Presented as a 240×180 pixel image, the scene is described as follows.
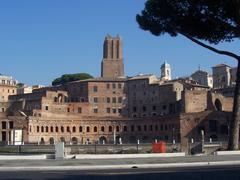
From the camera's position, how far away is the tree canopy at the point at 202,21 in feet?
86.8

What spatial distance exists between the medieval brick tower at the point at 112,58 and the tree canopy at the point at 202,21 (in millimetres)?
97984

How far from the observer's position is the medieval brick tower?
128 metres

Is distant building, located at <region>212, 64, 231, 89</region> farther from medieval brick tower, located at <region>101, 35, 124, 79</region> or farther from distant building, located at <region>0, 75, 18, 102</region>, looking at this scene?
distant building, located at <region>0, 75, 18, 102</region>

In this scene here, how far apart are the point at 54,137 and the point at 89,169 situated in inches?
2983

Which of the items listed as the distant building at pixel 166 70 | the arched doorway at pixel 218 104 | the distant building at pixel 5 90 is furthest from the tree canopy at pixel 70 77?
the arched doorway at pixel 218 104

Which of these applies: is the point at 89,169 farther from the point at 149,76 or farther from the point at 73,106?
the point at 149,76

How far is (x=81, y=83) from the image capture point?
107 m

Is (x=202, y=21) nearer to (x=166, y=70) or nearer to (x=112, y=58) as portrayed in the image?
(x=112, y=58)

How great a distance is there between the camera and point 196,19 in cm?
2755

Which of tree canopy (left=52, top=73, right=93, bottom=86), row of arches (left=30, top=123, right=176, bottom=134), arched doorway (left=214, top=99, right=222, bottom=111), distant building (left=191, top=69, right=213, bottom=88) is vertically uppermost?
distant building (left=191, top=69, right=213, bottom=88)

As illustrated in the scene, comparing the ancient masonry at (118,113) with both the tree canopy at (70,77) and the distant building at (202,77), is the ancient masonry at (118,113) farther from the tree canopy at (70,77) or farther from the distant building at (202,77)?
the distant building at (202,77)

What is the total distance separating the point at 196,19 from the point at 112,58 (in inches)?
4004

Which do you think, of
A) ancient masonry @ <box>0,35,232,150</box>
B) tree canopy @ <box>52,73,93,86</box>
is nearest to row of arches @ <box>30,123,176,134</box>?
ancient masonry @ <box>0,35,232,150</box>

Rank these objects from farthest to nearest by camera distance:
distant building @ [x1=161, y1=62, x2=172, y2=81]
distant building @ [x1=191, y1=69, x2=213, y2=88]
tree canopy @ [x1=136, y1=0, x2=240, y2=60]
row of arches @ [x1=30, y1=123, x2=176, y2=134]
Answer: distant building @ [x1=161, y1=62, x2=172, y2=81] < distant building @ [x1=191, y1=69, x2=213, y2=88] < row of arches @ [x1=30, y1=123, x2=176, y2=134] < tree canopy @ [x1=136, y1=0, x2=240, y2=60]
